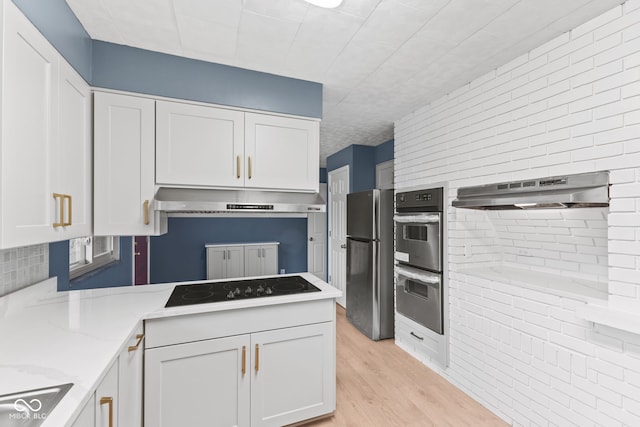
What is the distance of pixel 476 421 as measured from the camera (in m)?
2.07

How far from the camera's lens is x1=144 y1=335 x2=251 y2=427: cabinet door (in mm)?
1585

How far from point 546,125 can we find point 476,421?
2.08 m

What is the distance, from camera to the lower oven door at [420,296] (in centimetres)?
261

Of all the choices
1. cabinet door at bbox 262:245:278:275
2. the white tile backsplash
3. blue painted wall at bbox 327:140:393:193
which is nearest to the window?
the white tile backsplash

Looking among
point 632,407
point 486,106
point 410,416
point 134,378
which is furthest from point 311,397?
point 486,106

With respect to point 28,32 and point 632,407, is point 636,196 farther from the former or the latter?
point 28,32

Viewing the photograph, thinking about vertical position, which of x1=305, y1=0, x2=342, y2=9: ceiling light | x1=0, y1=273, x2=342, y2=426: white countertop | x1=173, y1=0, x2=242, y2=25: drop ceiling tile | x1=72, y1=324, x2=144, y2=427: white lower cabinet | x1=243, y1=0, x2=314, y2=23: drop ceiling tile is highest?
x1=173, y1=0, x2=242, y2=25: drop ceiling tile

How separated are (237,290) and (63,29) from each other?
5.71 ft

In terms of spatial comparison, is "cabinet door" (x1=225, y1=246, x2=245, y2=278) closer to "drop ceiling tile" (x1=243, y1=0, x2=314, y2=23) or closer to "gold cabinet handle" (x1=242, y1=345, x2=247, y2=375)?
"gold cabinet handle" (x1=242, y1=345, x2=247, y2=375)

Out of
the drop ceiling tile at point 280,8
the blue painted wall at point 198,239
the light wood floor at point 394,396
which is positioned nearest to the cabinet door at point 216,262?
the blue painted wall at point 198,239

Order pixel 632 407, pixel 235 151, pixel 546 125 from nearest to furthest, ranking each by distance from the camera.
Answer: pixel 632 407
pixel 546 125
pixel 235 151

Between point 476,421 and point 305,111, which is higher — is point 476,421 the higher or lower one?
the lower one

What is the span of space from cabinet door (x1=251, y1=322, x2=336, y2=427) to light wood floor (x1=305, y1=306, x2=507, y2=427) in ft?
0.68

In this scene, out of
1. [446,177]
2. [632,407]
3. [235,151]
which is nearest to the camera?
[632,407]
